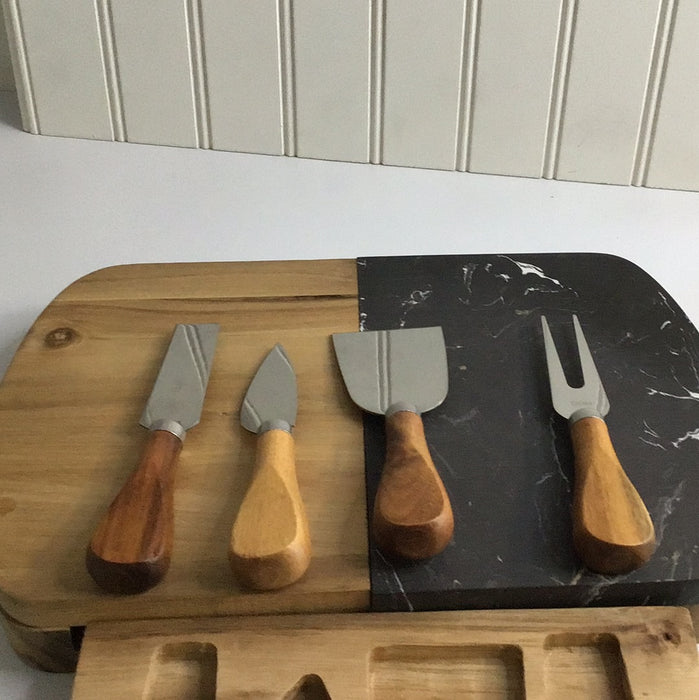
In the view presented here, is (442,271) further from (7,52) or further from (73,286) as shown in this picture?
(7,52)

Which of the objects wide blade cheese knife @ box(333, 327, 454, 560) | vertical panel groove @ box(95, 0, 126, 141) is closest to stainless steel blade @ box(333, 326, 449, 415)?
wide blade cheese knife @ box(333, 327, 454, 560)

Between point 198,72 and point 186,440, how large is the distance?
1.84 feet

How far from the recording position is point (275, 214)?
3.02 ft

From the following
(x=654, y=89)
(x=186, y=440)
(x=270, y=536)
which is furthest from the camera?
(x=654, y=89)

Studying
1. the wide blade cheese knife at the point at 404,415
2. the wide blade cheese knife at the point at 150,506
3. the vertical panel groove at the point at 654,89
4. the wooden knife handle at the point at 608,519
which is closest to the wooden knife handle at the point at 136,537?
the wide blade cheese knife at the point at 150,506

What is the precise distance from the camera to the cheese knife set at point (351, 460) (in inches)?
18.1

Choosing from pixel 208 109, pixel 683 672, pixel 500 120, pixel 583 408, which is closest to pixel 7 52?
pixel 208 109

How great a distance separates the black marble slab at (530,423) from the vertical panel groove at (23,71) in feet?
1.81

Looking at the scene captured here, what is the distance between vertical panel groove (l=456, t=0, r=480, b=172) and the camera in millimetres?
876

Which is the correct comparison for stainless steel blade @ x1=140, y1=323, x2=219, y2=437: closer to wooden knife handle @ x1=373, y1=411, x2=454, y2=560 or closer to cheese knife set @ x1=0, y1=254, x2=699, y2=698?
cheese knife set @ x1=0, y1=254, x2=699, y2=698

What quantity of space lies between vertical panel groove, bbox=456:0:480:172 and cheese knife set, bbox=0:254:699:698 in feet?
1.00

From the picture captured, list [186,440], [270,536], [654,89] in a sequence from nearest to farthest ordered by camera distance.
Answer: [270,536]
[186,440]
[654,89]

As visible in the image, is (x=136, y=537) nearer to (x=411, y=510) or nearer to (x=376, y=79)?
(x=411, y=510)

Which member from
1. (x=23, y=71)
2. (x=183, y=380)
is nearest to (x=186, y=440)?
(x=183, y=380)
